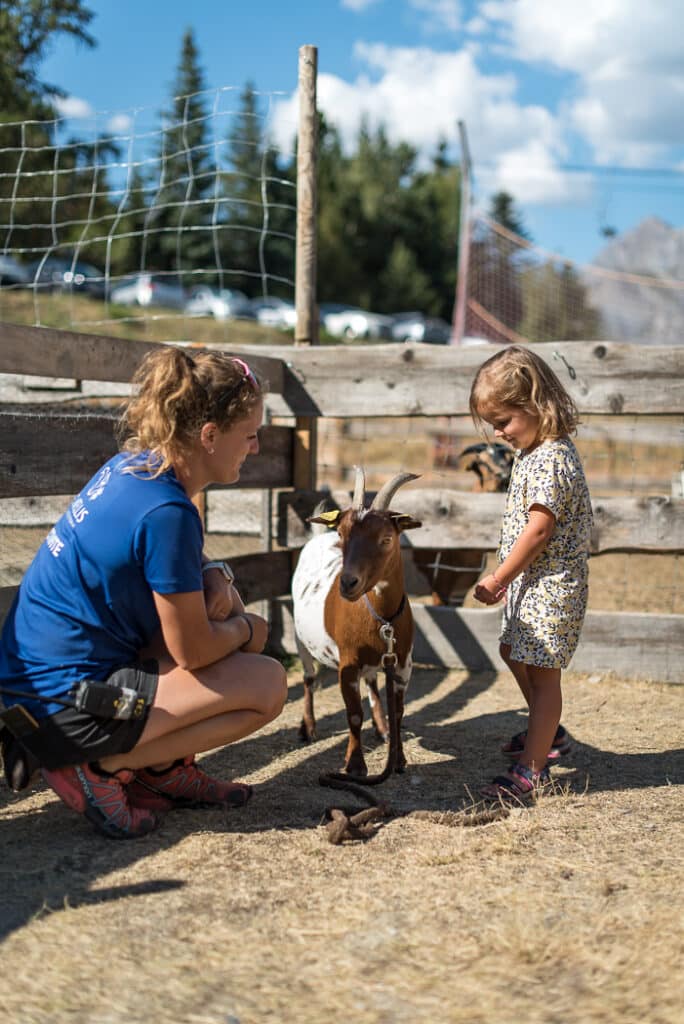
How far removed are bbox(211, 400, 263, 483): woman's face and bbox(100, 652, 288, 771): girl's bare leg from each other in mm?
614

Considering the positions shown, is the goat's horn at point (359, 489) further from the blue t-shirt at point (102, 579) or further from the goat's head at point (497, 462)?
the goat's head at point (497, 462)

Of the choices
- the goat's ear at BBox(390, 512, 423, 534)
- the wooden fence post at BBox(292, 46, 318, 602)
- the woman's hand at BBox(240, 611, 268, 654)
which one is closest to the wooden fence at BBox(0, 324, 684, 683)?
Answer: the wooden fence post at BBox(292, 46, 318, 602)

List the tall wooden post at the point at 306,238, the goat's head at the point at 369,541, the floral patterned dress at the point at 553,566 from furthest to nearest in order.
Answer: the tall wooden post at the point at 306,238 < the goat's head at the point at 369,541 < the floral patterned dress at the point at 553,566

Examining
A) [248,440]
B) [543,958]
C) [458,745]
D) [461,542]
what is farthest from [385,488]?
[543,958]

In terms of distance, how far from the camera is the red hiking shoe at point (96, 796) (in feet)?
10.6

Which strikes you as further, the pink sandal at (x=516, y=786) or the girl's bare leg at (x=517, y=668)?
the girl's bare leg at (x=517, y=668)

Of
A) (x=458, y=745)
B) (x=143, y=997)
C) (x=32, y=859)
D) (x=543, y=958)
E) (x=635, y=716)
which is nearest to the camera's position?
(x=143, y=997)

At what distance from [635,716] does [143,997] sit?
3258mm

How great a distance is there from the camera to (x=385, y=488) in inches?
165

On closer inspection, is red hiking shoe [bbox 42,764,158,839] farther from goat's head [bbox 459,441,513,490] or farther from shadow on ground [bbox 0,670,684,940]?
goat's head [bbox 459,441,513,490]

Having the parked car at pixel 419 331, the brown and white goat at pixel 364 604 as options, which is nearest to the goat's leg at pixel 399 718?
the brown and white goat at pixel 364 604

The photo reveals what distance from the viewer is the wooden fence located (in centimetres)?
538

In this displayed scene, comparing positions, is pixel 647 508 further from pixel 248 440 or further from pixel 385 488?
pixel 248 440

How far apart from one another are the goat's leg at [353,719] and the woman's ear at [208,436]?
133cm
